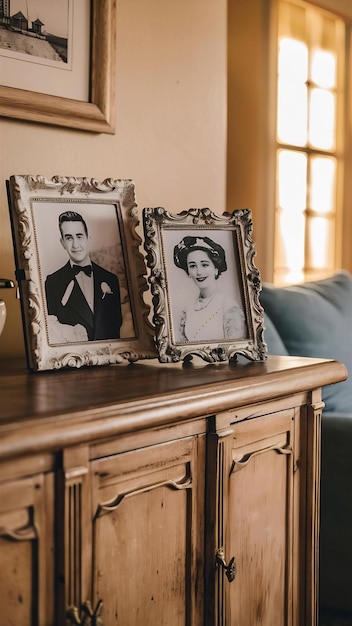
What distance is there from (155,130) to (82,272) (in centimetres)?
66

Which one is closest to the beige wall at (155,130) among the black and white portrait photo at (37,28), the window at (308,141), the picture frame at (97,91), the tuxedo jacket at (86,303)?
the picture frame at (97,91)

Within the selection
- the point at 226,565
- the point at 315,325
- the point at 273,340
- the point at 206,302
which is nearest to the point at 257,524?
the point at 226,565

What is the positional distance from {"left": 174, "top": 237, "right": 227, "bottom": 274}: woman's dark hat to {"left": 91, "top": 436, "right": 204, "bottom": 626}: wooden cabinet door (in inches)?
16.0

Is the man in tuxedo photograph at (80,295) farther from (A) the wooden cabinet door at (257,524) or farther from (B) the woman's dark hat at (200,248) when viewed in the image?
(A) the wooden cabinet door at (257,524)

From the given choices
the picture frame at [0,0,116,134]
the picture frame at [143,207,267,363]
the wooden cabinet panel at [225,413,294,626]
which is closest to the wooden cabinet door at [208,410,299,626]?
the wooden cabinet panel at [225,413,294,626]

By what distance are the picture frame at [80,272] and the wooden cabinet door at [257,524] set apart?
27cm

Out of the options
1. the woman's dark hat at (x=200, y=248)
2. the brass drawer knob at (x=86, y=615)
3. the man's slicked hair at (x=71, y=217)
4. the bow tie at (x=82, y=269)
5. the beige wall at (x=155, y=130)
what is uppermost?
the beige wall at (x=155, y=130)

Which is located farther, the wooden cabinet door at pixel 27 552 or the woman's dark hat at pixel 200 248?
the woman's dark hat at pixel 200 248

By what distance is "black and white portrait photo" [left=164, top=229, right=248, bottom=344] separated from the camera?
1452 mm

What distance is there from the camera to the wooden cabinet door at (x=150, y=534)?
41.3 inches

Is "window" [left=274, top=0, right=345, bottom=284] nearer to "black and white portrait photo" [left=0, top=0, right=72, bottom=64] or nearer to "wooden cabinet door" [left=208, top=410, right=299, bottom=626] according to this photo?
"black and white portrait photo" [left=0, top=0, right=72, bottom=64]

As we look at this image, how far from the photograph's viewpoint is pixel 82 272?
4.54 feet

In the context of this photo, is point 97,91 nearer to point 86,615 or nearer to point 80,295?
point 80,295

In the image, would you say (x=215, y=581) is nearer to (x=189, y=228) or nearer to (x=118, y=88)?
(x=189, y=228)
